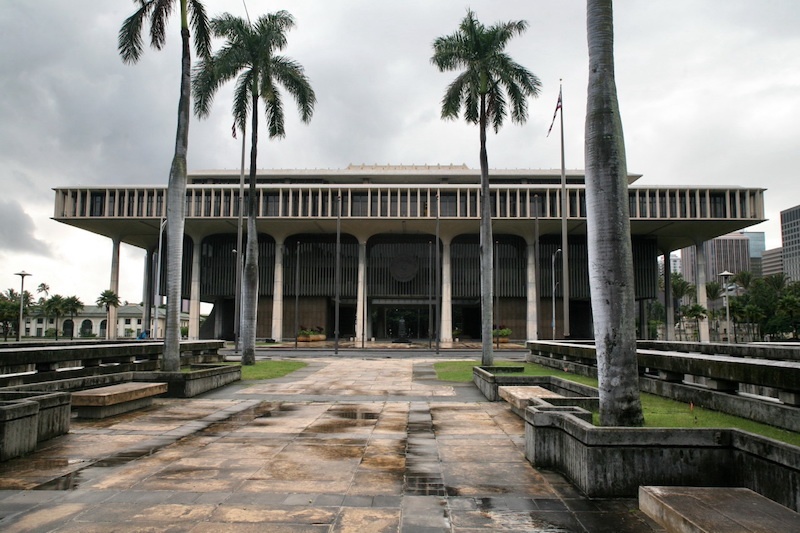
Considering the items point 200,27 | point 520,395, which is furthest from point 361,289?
point 520,395

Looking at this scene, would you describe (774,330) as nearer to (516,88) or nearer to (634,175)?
(634,175)

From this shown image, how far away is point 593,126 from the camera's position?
7480 mm

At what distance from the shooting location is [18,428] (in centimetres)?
755

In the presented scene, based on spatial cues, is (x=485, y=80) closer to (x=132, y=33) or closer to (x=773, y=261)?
(x=132, y=33)

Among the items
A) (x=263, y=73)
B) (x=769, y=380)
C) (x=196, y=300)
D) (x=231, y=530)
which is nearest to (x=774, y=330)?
(x=196, y=300)

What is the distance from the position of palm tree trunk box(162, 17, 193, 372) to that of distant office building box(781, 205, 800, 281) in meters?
183

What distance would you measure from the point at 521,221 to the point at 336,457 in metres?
49.3

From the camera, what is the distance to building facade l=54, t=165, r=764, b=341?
178ft

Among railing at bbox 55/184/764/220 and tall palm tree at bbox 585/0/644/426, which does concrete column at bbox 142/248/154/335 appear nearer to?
railing at bbox 55/184/764/220

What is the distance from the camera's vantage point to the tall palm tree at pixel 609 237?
691 centimetres

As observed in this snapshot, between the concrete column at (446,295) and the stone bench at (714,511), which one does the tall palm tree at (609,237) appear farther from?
the concrete column at (446,295)

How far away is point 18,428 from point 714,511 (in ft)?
27.0

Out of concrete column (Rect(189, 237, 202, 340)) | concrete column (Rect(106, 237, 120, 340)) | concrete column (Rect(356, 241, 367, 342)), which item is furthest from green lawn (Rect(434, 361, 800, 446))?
concrete column (Rect(106, 237, 120, 340))

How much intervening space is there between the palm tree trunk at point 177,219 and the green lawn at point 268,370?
360 centimetres
